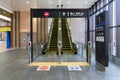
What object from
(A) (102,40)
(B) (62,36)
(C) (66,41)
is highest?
(B) (62,36)

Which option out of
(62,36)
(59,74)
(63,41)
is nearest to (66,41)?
(63,41)

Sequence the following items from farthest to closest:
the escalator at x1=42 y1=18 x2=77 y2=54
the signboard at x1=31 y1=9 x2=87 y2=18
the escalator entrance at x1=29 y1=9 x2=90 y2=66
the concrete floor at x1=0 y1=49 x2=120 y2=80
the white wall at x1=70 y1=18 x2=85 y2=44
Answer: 1. the white wall at x1=70 y1=18 x2=85 y2=44
2. the escalator at x1=42 y1=18 x2=77 y2=54
3. the escalator entrance at x1=29 y1=9 x2=90 y2=66
4. the signboard at x1=31 y1=9 x2=87 y2=18
5. the concrete floor at x1=0 y1=49 x2=120 y2=80

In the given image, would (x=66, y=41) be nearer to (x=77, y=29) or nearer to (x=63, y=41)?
(x=63, y=41)

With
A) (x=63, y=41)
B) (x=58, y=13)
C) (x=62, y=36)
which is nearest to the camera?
(x=58, y=13)

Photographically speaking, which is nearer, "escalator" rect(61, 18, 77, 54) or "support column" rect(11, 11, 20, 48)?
"escalator" rect(61, 18, 77, 54)

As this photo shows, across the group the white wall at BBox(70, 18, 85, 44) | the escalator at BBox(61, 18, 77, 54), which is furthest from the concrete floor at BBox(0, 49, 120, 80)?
the white wall at BBox(70, 18, 85, 44)

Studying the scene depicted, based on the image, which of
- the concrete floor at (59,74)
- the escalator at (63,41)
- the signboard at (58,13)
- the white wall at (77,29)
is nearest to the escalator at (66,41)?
the escalator at (63,41)

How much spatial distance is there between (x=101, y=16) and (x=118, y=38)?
6.97ft

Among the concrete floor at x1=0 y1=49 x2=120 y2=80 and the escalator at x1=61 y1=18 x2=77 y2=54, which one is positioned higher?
the escalator at x1=61 y1=18 x2=77 y2=54

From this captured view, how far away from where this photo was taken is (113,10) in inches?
431

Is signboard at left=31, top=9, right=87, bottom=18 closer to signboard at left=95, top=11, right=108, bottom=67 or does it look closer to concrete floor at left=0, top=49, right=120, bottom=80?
signboard at left=95, top=11, right=108, bottom=67

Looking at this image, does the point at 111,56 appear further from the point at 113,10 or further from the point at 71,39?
the point at 71,39

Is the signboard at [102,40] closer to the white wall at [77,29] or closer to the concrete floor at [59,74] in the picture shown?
the concrete floor at [59,74]

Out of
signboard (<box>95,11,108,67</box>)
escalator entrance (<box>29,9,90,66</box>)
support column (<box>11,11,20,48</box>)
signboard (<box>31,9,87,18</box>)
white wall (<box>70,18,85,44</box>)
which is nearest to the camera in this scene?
signboard (<box>95,11,108,67</box>)
